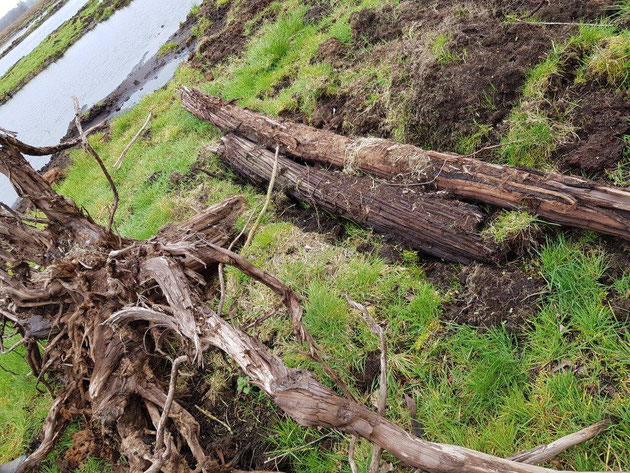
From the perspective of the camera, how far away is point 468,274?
2623 mm

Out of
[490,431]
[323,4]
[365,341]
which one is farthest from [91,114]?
[490,431]

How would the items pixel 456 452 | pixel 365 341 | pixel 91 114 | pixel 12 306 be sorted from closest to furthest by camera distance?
1. pixel 456 452
2. pixel 365 341
3. pixel 12 306
4. pixel 91 114

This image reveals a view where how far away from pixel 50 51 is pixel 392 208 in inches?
805

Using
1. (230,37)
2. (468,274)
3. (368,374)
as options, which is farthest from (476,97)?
(230,37)

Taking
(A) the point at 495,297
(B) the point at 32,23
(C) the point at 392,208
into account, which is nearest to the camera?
(A) the point at 495,297

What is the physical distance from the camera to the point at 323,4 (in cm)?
641

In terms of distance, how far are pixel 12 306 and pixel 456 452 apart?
3178mm

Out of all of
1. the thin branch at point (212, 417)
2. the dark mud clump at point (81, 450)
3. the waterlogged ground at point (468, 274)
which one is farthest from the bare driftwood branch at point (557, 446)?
the dark mud clump at point (81, 450)

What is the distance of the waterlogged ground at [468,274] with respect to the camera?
207 centimetres

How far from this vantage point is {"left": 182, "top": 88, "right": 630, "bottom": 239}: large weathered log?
2.29 m

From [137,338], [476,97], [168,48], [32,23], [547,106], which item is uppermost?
[32,23]

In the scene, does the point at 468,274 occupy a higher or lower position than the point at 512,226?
lower

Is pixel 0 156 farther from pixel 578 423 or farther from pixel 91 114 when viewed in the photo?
pixel 91 114

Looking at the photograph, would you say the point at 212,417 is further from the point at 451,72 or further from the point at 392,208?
the point at 451,72
